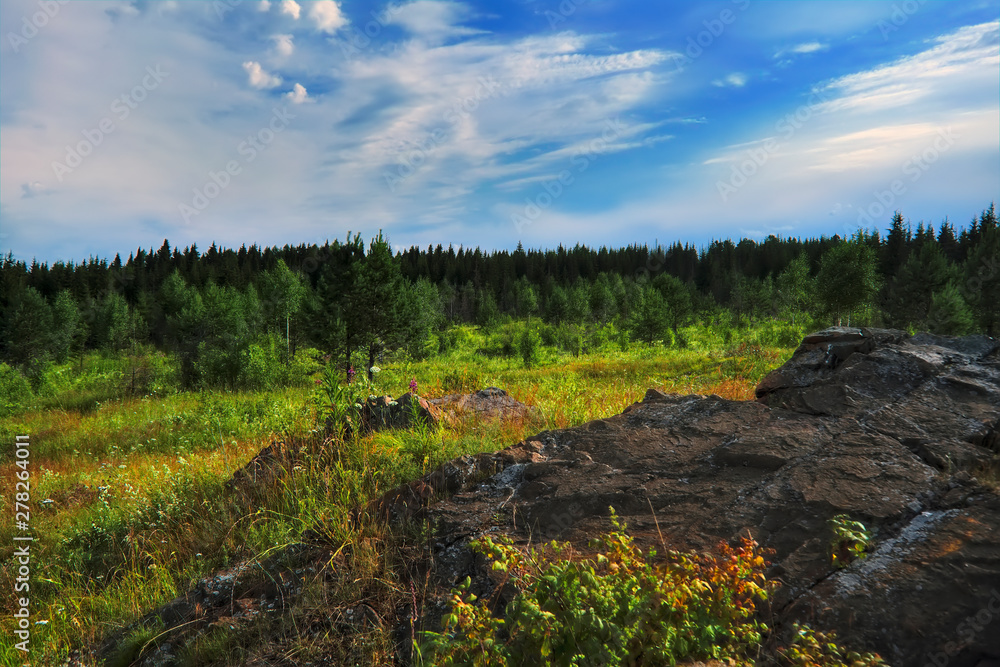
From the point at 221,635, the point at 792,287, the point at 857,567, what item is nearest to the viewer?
the point at 857,567

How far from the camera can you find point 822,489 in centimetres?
288

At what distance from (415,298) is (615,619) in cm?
2380

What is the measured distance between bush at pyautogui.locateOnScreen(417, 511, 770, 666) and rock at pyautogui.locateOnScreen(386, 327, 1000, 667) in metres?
0.31

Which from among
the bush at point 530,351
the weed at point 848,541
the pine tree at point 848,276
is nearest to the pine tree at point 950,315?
the pine tree at point 848,276

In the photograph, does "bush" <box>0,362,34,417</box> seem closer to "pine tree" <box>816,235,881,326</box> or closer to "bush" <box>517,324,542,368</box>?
"bush" <box>517,324,542,368</box>

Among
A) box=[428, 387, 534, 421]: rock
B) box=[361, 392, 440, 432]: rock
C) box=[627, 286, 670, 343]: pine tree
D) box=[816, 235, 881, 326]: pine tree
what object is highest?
box=[816, 235, 881, 326]: pine tree

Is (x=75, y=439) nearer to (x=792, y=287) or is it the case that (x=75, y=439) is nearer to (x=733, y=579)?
(x=733, y=579)

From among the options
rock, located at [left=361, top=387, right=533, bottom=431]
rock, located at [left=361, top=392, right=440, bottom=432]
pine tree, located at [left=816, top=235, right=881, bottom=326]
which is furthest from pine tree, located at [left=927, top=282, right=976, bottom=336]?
rock, located at [left=361, top=392, right=440, bottom=432]

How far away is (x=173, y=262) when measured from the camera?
92562 mm

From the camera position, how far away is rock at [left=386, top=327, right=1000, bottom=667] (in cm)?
212

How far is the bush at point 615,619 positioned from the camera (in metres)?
1.87

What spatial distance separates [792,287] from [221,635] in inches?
2195

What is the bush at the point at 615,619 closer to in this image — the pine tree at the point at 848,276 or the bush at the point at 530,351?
the bush at the point at 530,351

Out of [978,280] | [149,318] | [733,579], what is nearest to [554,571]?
[733,579]
